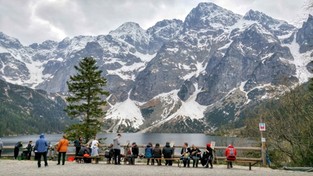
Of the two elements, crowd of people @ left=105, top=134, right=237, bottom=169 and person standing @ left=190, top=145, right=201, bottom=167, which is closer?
crowd of people @ left=105, top=134, right=237, bottom=169

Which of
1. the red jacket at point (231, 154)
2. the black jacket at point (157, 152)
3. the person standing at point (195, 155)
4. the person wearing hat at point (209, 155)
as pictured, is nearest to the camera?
the red jacket at point (231, 154)

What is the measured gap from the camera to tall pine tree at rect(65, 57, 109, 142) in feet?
146

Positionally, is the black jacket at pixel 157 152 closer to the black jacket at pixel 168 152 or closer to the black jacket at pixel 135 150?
the black jacket at pixel 168 152

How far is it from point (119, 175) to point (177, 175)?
3.56 m

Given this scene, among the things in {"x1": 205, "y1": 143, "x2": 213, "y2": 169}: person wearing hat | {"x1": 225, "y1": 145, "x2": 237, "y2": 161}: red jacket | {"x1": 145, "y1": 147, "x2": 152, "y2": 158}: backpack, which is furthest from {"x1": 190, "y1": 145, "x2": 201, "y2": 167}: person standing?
{"x1": 145, "y1": 147, "x2": 152, "y2": 158}: backpack

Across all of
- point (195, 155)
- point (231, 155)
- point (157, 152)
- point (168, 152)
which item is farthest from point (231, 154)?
point (157, 152)

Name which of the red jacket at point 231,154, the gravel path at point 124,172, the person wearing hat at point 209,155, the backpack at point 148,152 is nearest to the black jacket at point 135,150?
the backpack at point 148,152

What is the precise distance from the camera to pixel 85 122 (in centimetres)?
4559

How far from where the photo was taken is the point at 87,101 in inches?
1818

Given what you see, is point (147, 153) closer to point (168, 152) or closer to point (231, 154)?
point (168, 152)

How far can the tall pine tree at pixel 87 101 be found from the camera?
146ft

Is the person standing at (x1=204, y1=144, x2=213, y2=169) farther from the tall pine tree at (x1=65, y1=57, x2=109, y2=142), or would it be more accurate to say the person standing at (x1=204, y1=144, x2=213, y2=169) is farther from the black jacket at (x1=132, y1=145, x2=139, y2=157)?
the tall pine tree at (x1=65, y1=57, x2=109, y2=142)

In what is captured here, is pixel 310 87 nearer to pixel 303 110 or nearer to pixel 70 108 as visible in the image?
pixel 303 110

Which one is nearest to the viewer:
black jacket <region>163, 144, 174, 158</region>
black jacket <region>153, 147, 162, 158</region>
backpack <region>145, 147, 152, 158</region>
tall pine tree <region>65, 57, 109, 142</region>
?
black jacket <region>163, 144, 174, 158</region>
